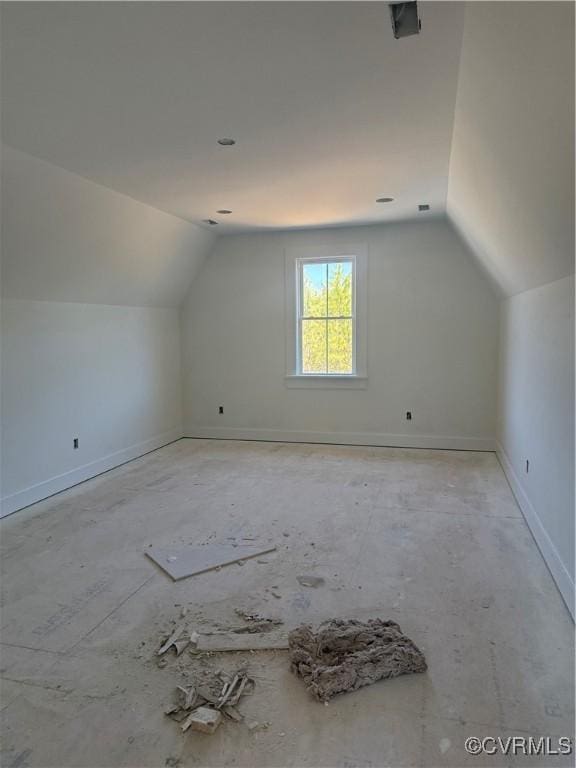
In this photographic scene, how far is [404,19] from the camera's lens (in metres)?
1.90

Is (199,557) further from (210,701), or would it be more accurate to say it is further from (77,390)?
(77,390)

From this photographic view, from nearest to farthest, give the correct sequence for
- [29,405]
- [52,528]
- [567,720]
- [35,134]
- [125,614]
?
[567,720] < [125,614] < [35,134] < [52,528] < [29,405]

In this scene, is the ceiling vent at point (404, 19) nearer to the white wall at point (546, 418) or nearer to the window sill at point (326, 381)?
the white wall at point (546, 418)

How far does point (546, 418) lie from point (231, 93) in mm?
2600

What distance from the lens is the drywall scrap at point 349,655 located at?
2.04 m

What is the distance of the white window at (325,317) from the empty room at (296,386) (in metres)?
0.03

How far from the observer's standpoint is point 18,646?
2332 mm

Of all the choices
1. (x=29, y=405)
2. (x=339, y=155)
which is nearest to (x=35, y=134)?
(x=339, y=155)

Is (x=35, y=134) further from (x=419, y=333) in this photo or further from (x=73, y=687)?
(x=419, y=333)

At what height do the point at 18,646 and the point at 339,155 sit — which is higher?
the point at 339,155

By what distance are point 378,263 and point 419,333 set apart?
0.94 meters

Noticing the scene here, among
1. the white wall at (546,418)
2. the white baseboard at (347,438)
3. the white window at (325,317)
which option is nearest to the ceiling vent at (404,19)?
the white wall at (546,418)

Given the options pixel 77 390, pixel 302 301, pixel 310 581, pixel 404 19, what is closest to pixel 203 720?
pixel 310 581

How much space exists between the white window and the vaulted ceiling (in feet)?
6.79
